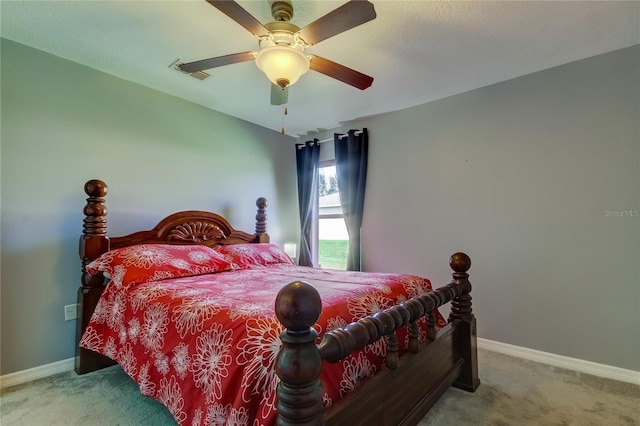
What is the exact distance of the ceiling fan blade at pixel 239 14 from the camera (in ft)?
4.38

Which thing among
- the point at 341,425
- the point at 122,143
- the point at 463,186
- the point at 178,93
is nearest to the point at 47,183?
the point at 122,143

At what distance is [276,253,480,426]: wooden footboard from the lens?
843 millimetres

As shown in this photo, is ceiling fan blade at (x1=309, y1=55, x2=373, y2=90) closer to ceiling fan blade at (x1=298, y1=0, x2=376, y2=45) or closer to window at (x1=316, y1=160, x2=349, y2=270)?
ceiling fan blade at (x1=298, y1=0, x2=376, y2=45)

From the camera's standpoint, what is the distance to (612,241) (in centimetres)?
221

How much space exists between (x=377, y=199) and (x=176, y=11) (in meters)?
2.49

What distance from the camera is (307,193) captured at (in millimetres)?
4086

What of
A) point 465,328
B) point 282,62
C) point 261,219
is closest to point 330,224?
point 261,219

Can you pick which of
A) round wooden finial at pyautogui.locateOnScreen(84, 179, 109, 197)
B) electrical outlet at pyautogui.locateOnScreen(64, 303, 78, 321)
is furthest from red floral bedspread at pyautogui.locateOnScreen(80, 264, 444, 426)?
round wooden finial at pyautogui.locateOnScreen(84, 179, 109, 197)

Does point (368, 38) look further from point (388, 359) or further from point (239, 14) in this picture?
point (388, 359)

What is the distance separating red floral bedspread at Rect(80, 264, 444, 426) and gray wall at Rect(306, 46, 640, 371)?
1.09 m

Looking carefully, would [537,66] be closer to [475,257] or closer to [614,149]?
[614,149]

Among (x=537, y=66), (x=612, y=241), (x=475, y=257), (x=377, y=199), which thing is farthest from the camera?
(x=377, y=199)

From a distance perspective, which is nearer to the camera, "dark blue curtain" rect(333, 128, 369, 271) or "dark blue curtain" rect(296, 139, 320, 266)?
"dark blue curtain" rect(333, 128, 369, 271)

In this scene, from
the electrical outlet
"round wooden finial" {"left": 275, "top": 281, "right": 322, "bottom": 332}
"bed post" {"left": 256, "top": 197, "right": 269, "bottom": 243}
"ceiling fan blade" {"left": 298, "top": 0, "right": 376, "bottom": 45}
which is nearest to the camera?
"round wooden finial" {"left": 275, "top": 281, "right": 322, "bottom": 332}
